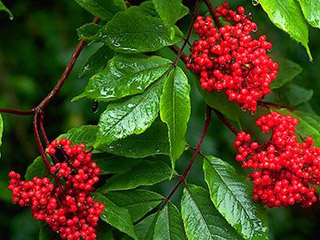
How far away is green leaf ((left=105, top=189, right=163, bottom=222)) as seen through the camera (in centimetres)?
163

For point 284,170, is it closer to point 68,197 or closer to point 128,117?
point 128,117

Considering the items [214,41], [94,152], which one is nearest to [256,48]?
[214,41]

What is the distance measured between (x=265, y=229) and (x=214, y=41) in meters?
0.52

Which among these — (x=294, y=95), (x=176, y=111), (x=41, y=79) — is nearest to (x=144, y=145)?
(x=176, y=111)

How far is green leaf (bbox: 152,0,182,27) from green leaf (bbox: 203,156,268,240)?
45cm

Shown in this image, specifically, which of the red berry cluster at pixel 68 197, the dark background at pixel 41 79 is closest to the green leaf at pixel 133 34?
the red berry cluster at pixel 68 197

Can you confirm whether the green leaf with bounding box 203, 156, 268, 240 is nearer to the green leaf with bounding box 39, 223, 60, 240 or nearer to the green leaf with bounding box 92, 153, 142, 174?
the green leaf with bounding box 92, 153, 142, 174

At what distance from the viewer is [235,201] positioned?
154 centimetres

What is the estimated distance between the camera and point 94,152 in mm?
1655

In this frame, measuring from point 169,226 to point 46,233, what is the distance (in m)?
0.35

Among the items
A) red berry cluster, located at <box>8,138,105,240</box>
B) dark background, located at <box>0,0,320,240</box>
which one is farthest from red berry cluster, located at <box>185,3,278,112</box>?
dark background, located at <box>0,0,320,240</box>

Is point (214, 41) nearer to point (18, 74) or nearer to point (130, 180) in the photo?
point (130, 180)

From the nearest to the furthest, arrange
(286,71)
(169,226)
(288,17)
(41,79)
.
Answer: (288,17)
(169,226)
(286,71)
(41,79)

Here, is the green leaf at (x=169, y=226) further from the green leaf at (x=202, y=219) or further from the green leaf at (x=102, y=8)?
the green leaf at (x=102, y=8)
